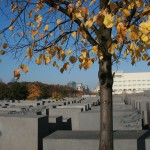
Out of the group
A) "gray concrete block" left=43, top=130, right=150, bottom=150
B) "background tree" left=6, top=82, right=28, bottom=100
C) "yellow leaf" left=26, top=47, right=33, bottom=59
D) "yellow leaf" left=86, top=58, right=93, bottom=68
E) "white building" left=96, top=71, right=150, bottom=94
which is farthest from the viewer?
"white building" left=96, top=71, right=150, bottom=94

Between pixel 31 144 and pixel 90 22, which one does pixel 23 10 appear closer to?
pixel 90 22

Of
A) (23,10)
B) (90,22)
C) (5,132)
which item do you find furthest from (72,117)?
(90,22)

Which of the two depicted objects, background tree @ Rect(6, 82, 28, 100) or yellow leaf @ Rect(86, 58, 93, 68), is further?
background tree @ Rect(6, 82, 28, 100)

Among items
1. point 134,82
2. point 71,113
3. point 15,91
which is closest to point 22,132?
point 71,113

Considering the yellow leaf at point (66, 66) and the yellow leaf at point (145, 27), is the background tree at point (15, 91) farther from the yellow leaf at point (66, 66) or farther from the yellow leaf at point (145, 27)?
the yellow leaf at point (145, 27)

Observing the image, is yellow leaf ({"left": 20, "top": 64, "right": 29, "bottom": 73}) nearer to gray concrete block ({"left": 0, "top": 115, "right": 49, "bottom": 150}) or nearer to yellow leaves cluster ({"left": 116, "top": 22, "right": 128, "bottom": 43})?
yellow leaves cluster ({"left": 116, "top": 22, "right": 128, "bottom": 43})

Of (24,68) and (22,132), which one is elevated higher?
(24,68)

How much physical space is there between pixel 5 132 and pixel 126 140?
395 cm

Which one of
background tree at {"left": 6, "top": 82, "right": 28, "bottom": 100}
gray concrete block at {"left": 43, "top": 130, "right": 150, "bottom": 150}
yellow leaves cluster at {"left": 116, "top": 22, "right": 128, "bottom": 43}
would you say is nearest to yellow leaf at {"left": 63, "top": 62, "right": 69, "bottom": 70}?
yellow leaves cluster at {"left": 116, "top": 22, "right": 128, "bottom": 43}

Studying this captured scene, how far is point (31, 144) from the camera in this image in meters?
9.18

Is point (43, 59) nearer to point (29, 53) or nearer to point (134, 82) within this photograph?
point (29, 53)

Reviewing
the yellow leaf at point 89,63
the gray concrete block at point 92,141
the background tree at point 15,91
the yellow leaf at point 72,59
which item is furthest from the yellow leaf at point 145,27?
the background tree at point 15,91

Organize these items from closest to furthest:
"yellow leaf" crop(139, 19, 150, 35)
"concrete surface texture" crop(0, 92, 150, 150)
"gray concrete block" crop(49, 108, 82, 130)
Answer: "yellow leaf" crop(139, 19, 150, 35), "concrete surface texture" crop(0, 92, 150, 150), "gray concrete block" crop(49, 108, 82, 130)

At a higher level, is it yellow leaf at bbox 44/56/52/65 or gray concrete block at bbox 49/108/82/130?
yellow leaf at bbox 44/56/52/65
